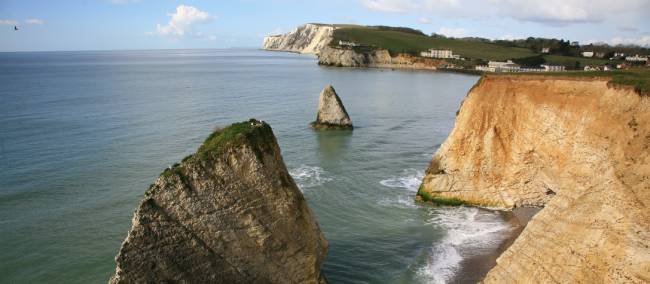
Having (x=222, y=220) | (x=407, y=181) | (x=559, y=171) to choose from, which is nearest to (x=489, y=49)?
(x=407, y=181)

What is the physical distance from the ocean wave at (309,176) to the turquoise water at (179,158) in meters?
0.08

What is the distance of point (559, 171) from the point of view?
75.4 feet

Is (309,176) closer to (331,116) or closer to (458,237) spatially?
(458,237)

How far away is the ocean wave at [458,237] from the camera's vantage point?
817 inches

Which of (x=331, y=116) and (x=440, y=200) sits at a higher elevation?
(x=331, y=116)

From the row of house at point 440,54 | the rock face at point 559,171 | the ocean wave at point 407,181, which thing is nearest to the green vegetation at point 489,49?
the row of house at point 440,54

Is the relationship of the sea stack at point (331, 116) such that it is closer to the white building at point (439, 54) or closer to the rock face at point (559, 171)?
the rock face at point (559, 171)

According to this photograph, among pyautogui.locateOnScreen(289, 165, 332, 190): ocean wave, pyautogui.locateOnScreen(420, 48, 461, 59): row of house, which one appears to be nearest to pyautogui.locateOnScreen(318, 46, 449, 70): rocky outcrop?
pyautogui.locateOnScreen(420, 48, 461, 59): row of house

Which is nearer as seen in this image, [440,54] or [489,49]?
[440,54]

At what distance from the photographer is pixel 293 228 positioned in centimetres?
1609

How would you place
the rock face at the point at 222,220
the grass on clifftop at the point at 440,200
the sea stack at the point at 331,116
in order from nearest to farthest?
the rock face at the point at 222,220 < the grass on clifftop at the point at 440,200 < the sea stack at the point at 331,116

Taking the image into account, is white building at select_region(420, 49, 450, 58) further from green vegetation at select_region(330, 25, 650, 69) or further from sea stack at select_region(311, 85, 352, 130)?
sea stack at select_region(311, 85, 352, 130)

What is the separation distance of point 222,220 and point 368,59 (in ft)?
502

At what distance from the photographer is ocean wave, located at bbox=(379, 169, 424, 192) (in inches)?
1286
